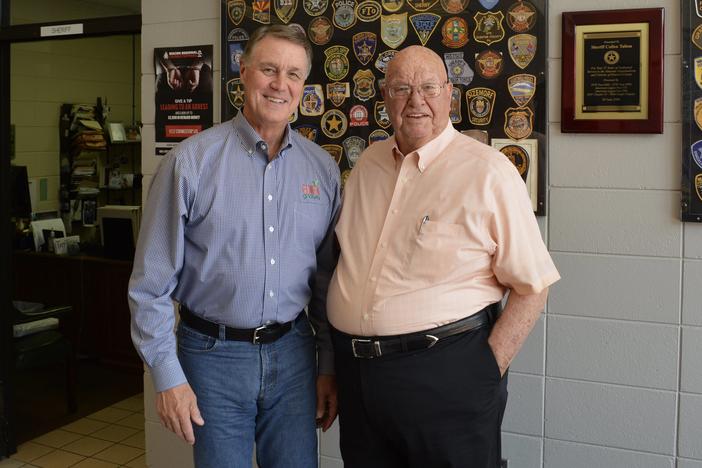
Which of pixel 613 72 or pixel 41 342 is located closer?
pixel 613 72

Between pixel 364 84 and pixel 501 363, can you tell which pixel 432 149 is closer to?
pixel 501 363

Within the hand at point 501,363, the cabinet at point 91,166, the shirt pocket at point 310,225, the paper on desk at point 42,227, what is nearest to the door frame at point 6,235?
the paper on desk at point 42,227

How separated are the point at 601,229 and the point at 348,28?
1141 mm

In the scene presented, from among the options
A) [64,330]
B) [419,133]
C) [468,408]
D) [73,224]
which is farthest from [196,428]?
[73,224]

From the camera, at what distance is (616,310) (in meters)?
2.40

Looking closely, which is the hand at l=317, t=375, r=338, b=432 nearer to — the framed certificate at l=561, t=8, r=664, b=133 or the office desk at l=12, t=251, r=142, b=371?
the framed certificate at l=561, t=8, r=664, b=133

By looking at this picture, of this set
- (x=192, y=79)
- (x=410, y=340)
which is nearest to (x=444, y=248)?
(x=410, y=340)

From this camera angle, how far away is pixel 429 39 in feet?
8.34

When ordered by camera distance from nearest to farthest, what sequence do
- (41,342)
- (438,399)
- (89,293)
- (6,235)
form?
(438,399) → (6,235) → (41,342) → (89,293)

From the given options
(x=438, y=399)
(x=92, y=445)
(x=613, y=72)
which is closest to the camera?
(x=438, y=399)

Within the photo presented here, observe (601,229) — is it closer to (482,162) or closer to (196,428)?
(482,162)

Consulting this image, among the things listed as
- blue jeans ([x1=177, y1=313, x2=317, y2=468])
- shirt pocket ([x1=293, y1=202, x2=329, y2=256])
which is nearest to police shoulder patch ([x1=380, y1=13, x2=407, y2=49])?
shirt pocket ([x1=293, y1=202, x2=329, y2=256])

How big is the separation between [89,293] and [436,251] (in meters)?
3.83

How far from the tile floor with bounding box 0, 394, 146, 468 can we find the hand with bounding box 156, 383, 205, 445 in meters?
1.89
